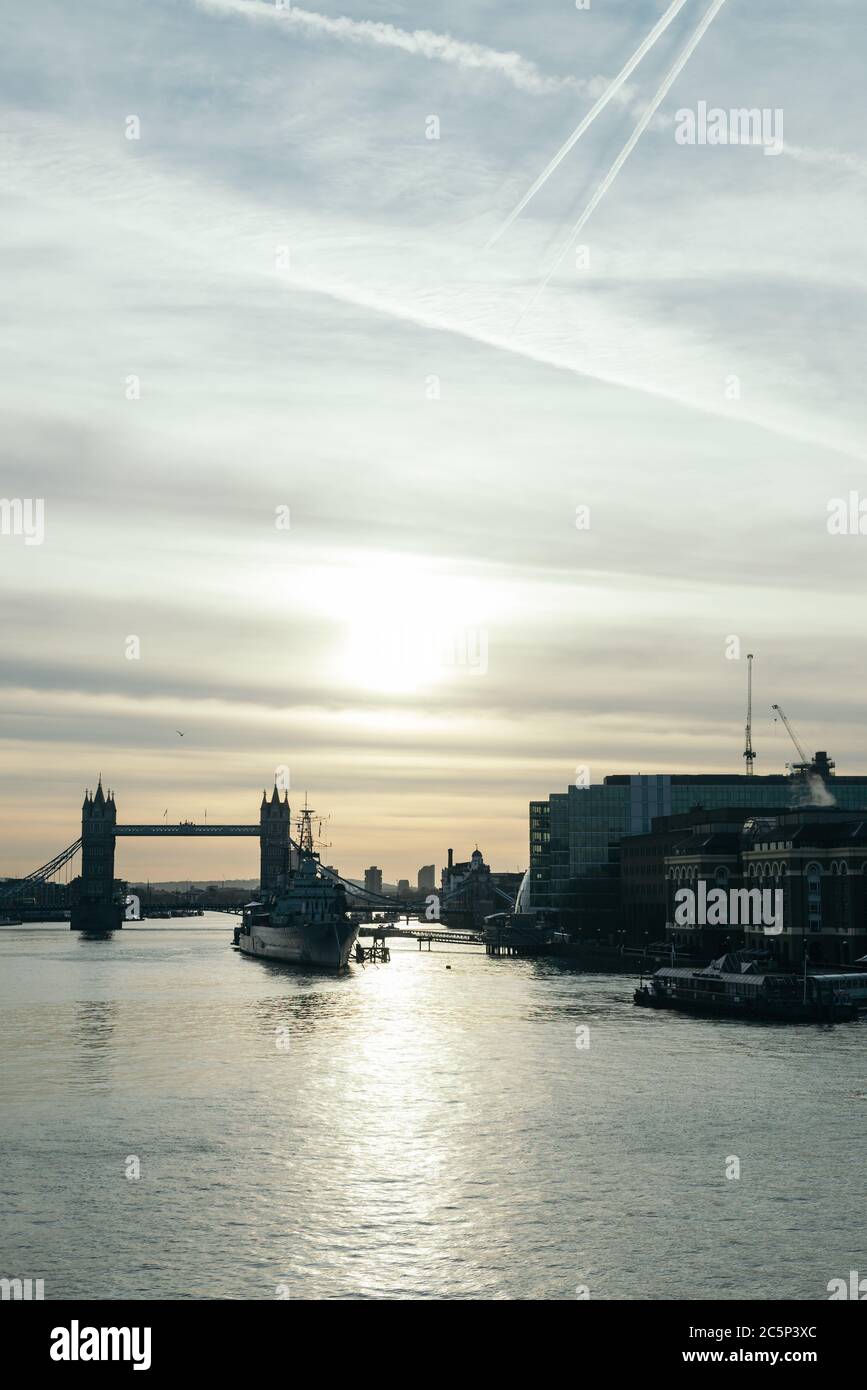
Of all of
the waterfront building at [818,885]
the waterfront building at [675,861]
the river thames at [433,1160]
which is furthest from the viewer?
the waterfront building at [675,861]

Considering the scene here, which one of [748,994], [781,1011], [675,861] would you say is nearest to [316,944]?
[675,861]

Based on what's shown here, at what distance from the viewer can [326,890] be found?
17838cm

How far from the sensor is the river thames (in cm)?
3825

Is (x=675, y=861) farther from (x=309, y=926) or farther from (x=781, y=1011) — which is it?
(x=781, y=1011)

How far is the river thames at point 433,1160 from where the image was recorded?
125 feet

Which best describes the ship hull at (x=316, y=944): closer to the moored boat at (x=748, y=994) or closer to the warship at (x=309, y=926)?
the warship at (x=309, y=926)

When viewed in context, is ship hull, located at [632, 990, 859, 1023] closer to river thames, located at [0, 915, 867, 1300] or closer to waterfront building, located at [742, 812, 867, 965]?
river thames, located at [0, 915, 867, 1300]

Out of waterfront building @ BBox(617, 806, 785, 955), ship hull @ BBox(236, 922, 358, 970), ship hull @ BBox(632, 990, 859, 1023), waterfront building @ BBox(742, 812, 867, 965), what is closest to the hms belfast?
ship hull @ BBox(236, 922, 358, 970)

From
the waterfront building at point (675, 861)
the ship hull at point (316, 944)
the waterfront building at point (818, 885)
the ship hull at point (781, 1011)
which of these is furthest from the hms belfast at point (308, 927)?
the ship hull at point (781, 1011)

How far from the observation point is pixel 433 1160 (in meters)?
51.3

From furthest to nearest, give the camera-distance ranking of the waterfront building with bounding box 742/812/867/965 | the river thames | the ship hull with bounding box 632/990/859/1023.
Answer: the waterfront building with bounding box 742/812/867/965 < the ship hull with bounding box 632/990/859/1023 < the river thames

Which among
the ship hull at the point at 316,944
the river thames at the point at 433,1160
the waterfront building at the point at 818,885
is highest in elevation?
the waterfront building at the point at 818,885

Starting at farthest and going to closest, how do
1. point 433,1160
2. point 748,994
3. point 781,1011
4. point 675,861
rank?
point 675,861, point 748,994, point 781,1011, point 433,1160
